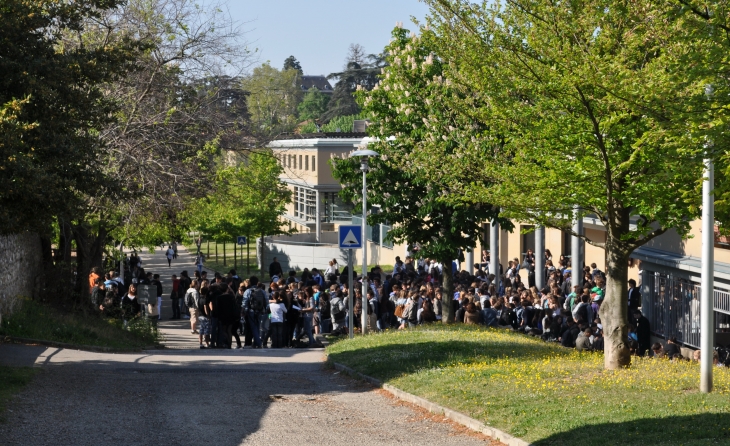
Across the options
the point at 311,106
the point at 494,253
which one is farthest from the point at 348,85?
the point at 494,253

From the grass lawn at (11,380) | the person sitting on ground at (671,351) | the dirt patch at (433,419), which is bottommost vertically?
the dirt patch at (433,419)

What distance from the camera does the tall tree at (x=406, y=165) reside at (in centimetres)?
2211

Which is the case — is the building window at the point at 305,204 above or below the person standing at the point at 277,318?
above

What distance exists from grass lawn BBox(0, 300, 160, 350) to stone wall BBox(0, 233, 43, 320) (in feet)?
1.09

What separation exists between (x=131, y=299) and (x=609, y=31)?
51.8 feet

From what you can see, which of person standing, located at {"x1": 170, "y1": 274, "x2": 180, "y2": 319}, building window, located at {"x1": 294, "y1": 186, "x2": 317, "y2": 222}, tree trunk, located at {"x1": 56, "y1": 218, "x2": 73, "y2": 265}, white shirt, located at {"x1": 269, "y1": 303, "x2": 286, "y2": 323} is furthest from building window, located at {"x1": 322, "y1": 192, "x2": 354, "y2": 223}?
white shirt, located at {"x1": 269, "y1": 303, "x2": 286, "y2": 323}

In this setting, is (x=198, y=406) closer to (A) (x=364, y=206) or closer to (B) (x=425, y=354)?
(B) (x=425, y=354)

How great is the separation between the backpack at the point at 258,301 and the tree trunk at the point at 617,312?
10.2 meters

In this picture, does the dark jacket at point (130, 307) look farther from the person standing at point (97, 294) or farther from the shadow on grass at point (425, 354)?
the shadow on grass at point (425, 354)

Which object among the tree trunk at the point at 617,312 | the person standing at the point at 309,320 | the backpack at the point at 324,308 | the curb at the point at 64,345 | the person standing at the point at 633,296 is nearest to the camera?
the tree trunk at the point at 617,312

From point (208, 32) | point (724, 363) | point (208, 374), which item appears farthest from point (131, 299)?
point (724, 363)

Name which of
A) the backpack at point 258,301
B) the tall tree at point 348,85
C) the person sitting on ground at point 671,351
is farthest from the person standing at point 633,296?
the tall tree at point 348,85

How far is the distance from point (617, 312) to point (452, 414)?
381 centimetres

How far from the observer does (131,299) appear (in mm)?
24500
